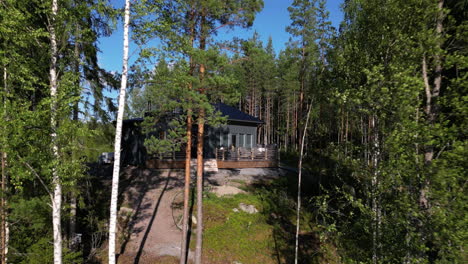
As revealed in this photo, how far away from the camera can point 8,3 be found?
24.6ft

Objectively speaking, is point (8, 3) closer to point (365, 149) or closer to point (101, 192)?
point (365, 149)

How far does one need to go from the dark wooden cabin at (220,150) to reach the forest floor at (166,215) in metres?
1.16

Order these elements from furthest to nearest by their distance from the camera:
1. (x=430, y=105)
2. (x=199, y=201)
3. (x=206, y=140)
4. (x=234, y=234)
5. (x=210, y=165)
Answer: (x=206, y=140), (x=210, y=165), (x=234, y=234), (x=199, y=201), (x=430, y=105)

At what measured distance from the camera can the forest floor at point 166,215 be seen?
1233 cm

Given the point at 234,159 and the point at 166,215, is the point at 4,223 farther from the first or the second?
the point at 234,159

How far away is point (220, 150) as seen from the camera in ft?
Answer: 74.7

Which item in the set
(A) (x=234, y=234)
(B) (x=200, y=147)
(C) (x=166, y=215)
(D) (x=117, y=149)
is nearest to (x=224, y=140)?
(C) (x=166, y=215)

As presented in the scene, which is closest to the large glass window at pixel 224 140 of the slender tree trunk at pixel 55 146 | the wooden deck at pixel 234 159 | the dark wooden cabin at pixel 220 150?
the dark wooden cabin at pixel 220 150

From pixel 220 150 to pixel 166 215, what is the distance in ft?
28.4

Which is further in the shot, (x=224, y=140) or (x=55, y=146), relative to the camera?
(x=224, y=140)

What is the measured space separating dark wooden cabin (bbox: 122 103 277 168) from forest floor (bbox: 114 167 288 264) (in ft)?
3.79

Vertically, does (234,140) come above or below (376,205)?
above

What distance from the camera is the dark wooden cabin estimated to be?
865 inches

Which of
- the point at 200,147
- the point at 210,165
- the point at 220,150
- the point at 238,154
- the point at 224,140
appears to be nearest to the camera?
the point at 200,147
